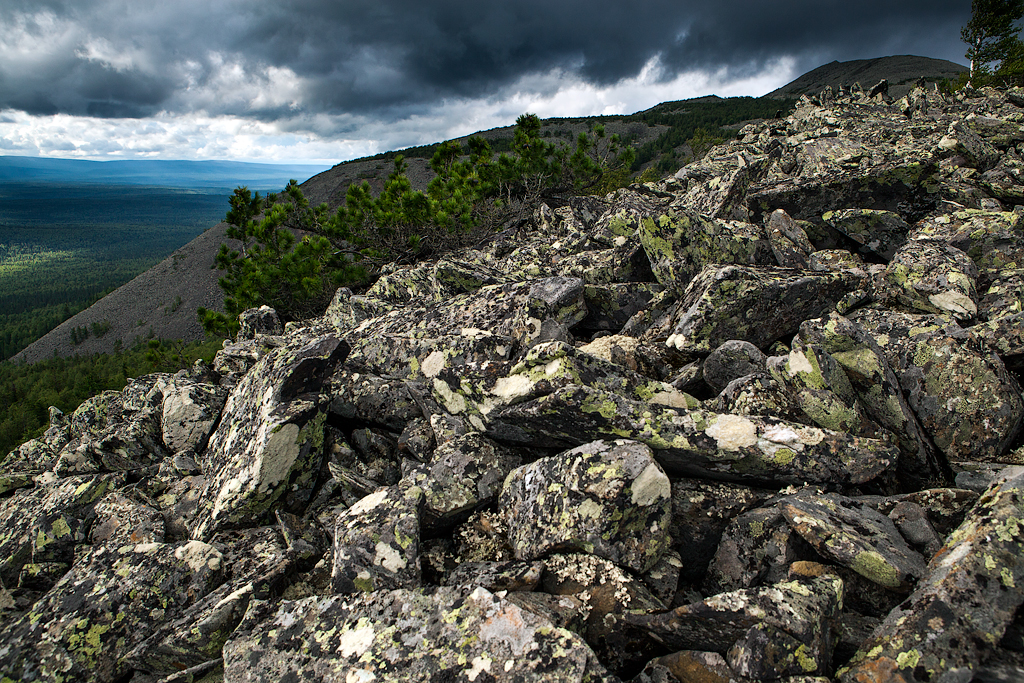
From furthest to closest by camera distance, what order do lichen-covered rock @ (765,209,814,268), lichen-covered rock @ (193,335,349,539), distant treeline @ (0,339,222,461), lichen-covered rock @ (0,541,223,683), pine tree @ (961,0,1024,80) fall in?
distant treeline @ (0,339,222,461)
pine tree @ (961,0,1024,80)
lichen-covered rock @ (765,209,814,268)
lichen-covered rock @ (193,335,349,539)
lichen-covered rock @ (0,541,223,683)

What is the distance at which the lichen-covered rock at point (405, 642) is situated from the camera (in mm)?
3799

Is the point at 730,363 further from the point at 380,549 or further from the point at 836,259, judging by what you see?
the point at 836,259

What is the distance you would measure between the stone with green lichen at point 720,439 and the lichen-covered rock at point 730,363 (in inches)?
60.7

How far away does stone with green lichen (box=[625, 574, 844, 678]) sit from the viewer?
3398 mm

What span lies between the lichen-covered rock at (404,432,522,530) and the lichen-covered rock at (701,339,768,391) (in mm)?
Result: 3092

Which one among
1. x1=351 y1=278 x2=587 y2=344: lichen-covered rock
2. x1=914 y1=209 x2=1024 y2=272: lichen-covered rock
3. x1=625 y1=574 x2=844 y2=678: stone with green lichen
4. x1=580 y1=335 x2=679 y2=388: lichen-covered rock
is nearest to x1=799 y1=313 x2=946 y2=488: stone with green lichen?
x1=580 y1=335 x2=679 y2=388: lichen-covered rock

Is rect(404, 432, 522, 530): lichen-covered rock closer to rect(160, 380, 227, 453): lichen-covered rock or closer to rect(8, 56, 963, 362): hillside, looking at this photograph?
rect(160, 380, 227, 453): lichen-covered rock

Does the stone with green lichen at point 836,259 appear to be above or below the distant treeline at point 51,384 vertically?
above

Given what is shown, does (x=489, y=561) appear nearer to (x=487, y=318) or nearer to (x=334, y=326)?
(x=487, y=318)

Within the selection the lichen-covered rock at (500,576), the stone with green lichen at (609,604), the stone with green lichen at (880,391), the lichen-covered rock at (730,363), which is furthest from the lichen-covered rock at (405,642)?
the stone with green lichen at (880,391)

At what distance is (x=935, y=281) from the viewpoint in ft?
25.3

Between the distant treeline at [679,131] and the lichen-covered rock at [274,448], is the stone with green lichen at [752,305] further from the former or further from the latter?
the distant treeline at [679,131]

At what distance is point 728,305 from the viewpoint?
24.2 ft

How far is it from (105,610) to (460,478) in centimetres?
443
